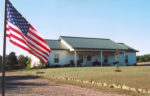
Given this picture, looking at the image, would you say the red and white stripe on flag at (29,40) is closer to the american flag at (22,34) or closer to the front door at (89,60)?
the american flag at (22,34)

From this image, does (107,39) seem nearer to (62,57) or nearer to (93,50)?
(93,50)

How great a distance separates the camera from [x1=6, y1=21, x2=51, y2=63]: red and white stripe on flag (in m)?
6.31

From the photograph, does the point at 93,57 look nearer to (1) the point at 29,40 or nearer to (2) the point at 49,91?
(2) the point at 49,91

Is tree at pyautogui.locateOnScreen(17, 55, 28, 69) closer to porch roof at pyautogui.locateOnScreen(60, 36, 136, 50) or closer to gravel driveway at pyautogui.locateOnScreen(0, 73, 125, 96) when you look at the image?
porch roof at pyautogui.locateOnScreen(60, 36, 136, 50)

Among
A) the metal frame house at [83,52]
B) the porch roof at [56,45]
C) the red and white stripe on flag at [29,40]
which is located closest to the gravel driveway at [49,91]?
the red and white stripe on flag at [29,40]

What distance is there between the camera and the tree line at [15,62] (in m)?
37.6

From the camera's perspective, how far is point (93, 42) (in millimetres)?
39094

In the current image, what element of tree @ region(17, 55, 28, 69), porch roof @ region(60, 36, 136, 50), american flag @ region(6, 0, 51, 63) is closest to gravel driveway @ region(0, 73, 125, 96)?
american flag @ region(6, 0, 51, 63)

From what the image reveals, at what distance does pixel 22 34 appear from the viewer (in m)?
6.40

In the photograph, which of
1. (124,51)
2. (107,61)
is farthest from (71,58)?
(124,51)

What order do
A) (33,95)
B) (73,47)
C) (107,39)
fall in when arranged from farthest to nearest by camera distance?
(107,39) < (73,47) < (33,95)

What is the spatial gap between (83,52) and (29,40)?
29107 mm

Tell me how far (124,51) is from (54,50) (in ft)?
43.2

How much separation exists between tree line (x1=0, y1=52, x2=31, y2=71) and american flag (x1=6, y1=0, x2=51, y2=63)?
32198 mm
